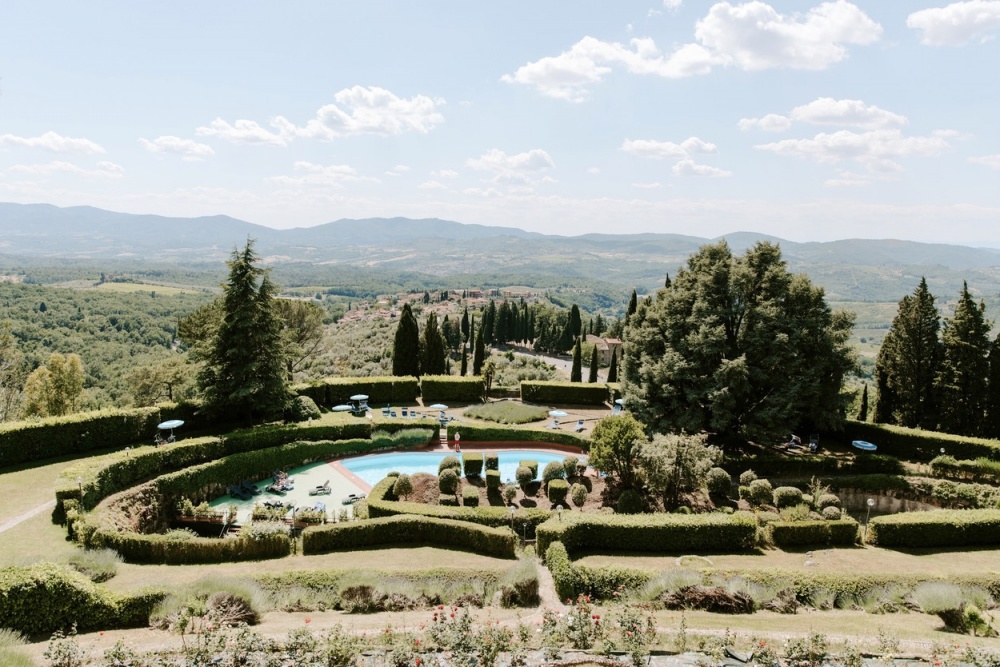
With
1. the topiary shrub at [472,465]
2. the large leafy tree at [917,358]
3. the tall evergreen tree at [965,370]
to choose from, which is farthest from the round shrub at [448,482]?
the tall evergreen tree at [965,370]

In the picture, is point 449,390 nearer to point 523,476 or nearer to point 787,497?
point 523,476

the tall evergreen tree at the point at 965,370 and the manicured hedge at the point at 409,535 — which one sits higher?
the tall evergreen tree at the point at 965,370

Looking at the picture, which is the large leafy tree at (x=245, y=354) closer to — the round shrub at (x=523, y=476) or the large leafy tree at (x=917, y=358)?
the round shrub at (x=523, y=476)

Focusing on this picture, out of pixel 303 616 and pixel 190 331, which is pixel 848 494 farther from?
pixel 190 331

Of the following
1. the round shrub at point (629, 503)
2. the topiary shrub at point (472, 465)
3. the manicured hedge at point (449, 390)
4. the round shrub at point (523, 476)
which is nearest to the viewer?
the round shrub at point (629, 503)

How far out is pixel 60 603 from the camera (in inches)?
407

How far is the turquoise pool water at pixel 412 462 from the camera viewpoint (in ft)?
86.6

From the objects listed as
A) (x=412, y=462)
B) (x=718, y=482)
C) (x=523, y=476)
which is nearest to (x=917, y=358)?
(x=718, y=482)

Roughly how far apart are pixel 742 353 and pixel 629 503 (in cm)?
1046

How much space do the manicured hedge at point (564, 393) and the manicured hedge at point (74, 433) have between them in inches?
837

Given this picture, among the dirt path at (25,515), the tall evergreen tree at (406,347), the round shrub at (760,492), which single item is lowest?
the dirt path at (25,515)

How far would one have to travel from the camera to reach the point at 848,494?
22.3 meters

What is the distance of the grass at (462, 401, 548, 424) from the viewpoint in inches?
1268

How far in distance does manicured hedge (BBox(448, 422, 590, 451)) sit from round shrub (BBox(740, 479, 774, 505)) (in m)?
10.5
